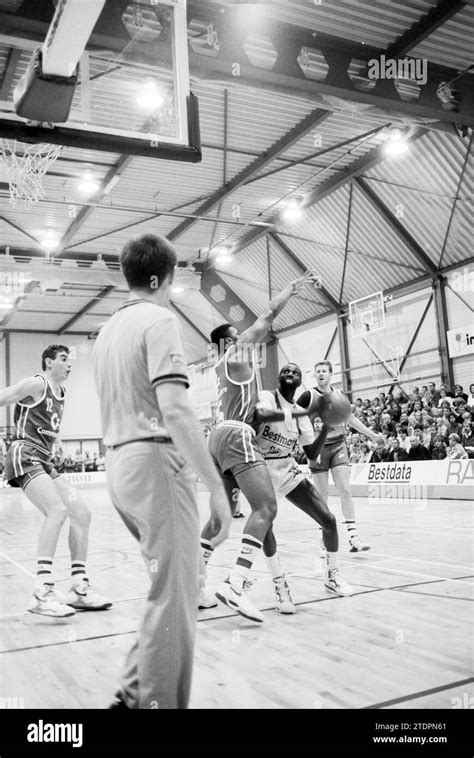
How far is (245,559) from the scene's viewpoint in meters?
4.45

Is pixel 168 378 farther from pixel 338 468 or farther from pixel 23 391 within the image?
pixel 338 468

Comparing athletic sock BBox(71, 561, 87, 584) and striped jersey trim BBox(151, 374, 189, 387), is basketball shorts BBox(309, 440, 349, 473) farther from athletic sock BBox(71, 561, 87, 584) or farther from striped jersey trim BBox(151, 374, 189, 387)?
striped jersey trim BBox(151, 374, 189, 387)

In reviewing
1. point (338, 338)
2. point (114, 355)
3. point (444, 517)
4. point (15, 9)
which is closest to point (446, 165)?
point (338, 338)

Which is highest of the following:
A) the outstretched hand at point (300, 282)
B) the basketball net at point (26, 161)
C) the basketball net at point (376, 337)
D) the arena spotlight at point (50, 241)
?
the arena spotlight at point (50, 241)

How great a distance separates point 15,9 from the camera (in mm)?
7957

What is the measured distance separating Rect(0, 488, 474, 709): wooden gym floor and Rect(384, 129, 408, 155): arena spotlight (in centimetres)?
1086

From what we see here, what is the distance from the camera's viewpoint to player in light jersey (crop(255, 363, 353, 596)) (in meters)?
4.80

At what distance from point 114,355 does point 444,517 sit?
9.00 meters

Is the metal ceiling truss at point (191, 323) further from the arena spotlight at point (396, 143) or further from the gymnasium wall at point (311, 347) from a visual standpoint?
the arena spotlight at point (396, 143)

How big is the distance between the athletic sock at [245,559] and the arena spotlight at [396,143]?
1313 centimetres

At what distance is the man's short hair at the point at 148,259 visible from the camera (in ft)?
7.93

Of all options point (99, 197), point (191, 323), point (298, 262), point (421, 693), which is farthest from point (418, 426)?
point (191, 323)

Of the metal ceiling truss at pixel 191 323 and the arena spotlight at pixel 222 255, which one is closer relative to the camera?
the arena spotlight at pixel 222 255

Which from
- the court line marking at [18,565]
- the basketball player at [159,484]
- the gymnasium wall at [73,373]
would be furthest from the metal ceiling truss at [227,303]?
the basketball player at [159,484]
